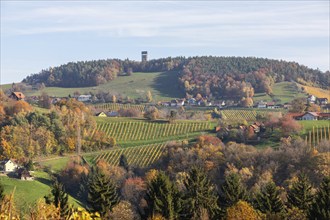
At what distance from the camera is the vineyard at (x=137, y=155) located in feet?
301

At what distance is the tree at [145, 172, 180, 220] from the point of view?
143ft

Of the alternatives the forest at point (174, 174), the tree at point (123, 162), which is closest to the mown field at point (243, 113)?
the forest at point (174, 174)

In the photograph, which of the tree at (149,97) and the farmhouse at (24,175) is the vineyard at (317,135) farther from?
the tree at (149,97)

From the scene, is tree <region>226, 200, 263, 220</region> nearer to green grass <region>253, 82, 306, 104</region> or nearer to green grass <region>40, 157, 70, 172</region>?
green grass <region>40, 157, 70, 172</region>

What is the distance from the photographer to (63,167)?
298ft

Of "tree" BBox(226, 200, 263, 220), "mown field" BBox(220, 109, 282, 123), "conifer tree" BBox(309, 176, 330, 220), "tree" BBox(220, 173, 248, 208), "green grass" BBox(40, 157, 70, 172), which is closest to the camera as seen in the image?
"conifer tree" BBox(309, 176, 330, 220)

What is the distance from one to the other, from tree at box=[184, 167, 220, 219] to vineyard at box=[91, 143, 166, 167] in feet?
136

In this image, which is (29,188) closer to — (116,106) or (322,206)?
(322,206)

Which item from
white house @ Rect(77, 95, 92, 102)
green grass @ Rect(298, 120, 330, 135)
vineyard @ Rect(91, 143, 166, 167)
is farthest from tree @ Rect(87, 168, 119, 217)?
white house @ Rect(77, 95, 92, 102)

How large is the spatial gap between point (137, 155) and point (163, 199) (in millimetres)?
50849

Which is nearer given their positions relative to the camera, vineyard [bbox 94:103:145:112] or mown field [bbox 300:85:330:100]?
vineyard [bbox 94:103:145:112]

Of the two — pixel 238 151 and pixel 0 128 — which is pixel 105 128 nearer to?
pixel 0 128

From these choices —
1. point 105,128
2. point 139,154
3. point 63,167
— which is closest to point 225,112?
point 105,128

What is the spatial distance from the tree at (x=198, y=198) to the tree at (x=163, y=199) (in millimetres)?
1300
